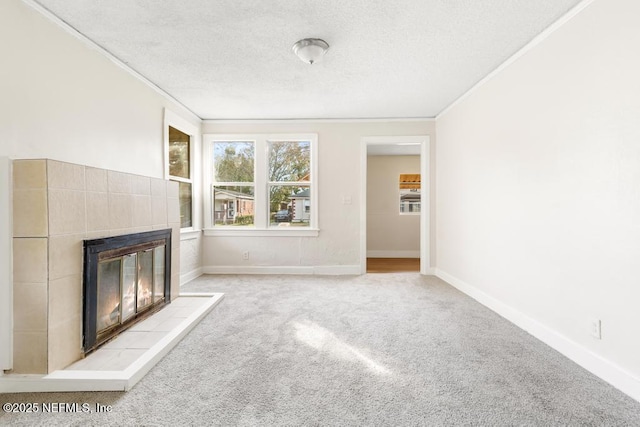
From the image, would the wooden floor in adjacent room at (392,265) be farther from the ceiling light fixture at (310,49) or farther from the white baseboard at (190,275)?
the ceiling light fixture at (310,49)

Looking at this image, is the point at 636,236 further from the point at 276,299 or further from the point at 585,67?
the point at 276,299

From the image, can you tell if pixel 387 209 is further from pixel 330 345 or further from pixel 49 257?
pixel 49 257

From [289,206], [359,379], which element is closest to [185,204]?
[289,206]

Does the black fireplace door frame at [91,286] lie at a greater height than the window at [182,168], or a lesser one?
lesser

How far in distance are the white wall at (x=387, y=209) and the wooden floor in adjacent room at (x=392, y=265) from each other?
0.46 meters

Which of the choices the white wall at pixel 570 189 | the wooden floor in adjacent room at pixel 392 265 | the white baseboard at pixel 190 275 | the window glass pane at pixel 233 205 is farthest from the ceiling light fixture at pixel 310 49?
the wooden floor in adjacent room at pixel 392 265

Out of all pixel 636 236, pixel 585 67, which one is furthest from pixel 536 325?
pixel 585 67

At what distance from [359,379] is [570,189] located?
1954 mm

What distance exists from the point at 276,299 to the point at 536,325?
2499mm

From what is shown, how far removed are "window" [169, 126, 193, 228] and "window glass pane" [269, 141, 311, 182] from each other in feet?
4.04

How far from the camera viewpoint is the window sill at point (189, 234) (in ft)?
14.2

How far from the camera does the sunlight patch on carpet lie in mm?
2082

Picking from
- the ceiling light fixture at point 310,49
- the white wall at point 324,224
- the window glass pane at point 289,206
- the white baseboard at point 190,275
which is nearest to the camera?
the ceiling light fixture at point 310,49

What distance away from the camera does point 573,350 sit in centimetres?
215
